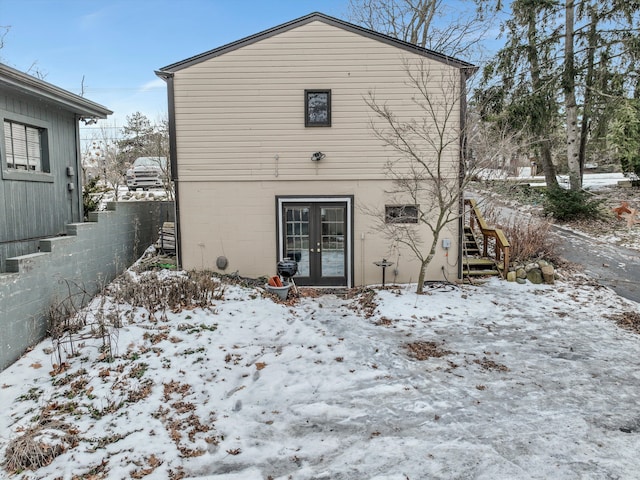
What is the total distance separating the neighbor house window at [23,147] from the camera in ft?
21.1

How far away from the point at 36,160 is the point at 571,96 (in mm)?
16850

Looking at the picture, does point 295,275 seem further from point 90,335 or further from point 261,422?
point 261,422

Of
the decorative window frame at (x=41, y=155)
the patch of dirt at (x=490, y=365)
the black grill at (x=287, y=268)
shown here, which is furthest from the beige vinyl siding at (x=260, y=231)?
the patch of dirt at (x=490, y=365)

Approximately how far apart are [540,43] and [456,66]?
30.0 feet

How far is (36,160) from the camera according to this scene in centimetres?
716

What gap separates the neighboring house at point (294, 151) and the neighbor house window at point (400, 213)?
0.11 m

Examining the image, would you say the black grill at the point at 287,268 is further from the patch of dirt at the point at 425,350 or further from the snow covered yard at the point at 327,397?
the patch of dirt at the point at 425,350

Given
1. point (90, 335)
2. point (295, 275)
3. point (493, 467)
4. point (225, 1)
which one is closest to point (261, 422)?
point (493, 467)

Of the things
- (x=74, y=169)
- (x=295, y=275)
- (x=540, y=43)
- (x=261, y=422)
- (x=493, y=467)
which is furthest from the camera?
(x=540, y=43)

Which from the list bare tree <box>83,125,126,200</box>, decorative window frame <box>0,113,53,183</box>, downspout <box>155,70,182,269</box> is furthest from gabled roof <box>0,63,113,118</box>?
bare tree <box>83,125,126,200</box>

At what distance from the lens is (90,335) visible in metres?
5.80

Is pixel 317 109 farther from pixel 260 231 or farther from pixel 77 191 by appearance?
pixel 77 191

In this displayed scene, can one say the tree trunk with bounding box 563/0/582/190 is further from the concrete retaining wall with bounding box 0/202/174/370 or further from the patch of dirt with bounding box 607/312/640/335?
the concrete retaining wall with bounding box 0/202/174/370

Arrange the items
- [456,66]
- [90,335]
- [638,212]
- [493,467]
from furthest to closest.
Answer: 1. [638,212]
2. [456,66]
3. [90,335]
4. [493,467]
